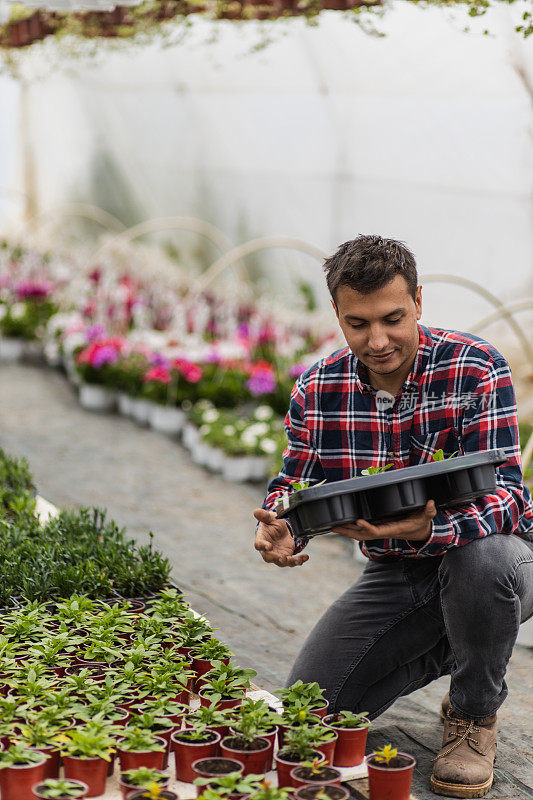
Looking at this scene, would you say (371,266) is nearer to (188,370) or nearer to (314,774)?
(314,774)

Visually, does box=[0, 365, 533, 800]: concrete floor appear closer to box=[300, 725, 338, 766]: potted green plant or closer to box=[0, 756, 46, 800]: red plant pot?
box=[300, 725, 338, 766]: potted green plant

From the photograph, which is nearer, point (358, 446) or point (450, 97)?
point (358, 446)

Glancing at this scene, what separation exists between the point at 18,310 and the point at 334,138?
9.46 ft

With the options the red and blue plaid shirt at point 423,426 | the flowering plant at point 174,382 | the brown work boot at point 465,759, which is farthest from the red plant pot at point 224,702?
the flowering plant at point 174,382

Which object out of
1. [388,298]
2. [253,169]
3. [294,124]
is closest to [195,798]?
[388,298]

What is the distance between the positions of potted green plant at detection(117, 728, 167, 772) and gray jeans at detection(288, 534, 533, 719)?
672mm

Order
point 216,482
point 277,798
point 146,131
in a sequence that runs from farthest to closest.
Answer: point 146,131 < point 216,482 < point 277,798

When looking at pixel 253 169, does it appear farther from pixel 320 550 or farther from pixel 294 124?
pixel 320 550

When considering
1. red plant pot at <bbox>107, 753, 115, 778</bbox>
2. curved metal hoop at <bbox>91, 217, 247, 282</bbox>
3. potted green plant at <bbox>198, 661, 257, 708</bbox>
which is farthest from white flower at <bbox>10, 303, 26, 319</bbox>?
red plant pot at <bbox>107, 753, 115, 778</bbox>

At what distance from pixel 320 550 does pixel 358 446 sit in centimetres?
195

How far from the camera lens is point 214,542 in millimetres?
4211

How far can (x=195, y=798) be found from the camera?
1.69m

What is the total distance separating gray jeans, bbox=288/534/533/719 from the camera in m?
2.14

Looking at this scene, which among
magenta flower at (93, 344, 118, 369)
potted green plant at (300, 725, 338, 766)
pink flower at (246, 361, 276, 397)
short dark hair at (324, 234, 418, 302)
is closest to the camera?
potted green plant at (300, 725, 338, 766)
